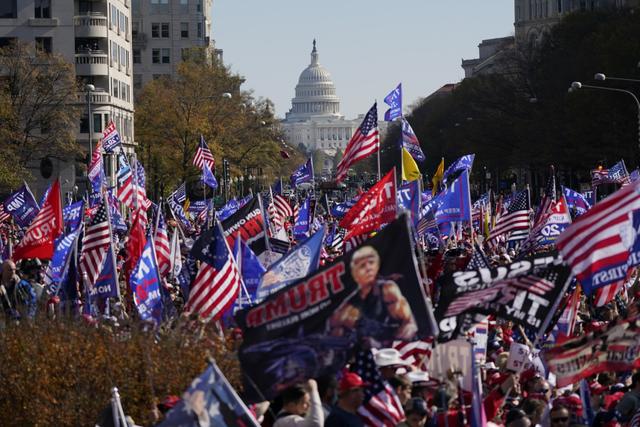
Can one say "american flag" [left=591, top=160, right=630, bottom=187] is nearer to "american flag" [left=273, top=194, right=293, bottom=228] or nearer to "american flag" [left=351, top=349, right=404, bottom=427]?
"american flag" [left=273, top=194, right=293, bottom=228]

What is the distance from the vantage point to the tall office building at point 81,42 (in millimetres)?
89062

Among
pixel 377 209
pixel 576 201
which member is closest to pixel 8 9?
pixel 576 201

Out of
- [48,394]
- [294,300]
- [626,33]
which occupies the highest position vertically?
[626,33]

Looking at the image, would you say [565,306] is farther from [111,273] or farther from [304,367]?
[304,367]

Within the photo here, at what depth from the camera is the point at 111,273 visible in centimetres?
1978

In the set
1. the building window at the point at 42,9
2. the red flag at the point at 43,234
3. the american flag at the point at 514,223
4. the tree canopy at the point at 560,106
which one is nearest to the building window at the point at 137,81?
the tree canopy at the point at 560,106

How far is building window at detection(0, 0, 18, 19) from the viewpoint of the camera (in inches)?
3504

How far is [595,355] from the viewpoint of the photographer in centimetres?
1128

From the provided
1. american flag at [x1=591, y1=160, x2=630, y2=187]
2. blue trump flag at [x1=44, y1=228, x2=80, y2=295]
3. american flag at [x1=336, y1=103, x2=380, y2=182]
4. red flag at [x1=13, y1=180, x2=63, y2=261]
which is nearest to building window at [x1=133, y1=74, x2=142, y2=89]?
american flag at [x1=591, y1=160, x2=630, y2=187]

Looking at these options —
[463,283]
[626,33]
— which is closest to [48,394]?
[463,283]

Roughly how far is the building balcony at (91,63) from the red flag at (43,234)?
224ft

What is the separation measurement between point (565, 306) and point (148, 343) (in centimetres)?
495

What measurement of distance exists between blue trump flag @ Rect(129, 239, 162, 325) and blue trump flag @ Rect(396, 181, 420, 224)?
8253 millimetres

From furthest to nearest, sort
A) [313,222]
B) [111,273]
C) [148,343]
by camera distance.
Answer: [313,222], [111,273], [148,343]
